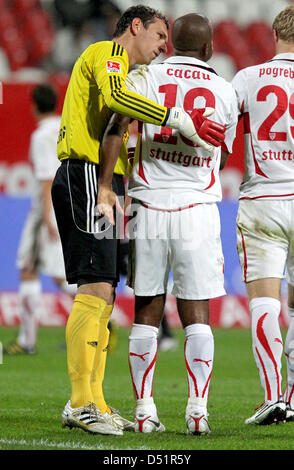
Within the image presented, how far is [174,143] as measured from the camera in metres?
4.55

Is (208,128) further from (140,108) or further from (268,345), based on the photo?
(268,345)

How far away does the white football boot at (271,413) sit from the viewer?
15.7 ft

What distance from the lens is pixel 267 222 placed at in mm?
4980

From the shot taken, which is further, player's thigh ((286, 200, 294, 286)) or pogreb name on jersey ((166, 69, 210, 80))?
player's thigh ((286, 200, 294, 286))

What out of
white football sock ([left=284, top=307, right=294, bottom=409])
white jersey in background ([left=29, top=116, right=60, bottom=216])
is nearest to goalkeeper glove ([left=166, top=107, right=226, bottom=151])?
white football sock ([left=284, top=307, right=294, bottom=409])

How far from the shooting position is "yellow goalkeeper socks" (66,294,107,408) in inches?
177

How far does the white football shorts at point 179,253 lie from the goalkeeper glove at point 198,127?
13.5 inches

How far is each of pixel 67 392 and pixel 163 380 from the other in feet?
3.37

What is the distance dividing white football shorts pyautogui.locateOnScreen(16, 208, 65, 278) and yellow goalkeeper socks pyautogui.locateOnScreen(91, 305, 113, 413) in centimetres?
383

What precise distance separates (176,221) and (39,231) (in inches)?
171

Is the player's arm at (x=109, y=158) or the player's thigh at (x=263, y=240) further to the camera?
the player's thigh at (x=263, y=240)

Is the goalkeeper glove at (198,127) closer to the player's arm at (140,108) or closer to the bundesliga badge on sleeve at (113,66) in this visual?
the player's arm at (140,108)

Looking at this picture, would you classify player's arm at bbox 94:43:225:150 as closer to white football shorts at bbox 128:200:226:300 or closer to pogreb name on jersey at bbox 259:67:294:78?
white football shorts at bbox 128:200:226:300

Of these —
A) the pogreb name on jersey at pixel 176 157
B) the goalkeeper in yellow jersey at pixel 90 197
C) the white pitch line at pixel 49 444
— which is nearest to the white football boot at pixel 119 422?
the goalkeeper in yellow jersey at pixel 90 197
